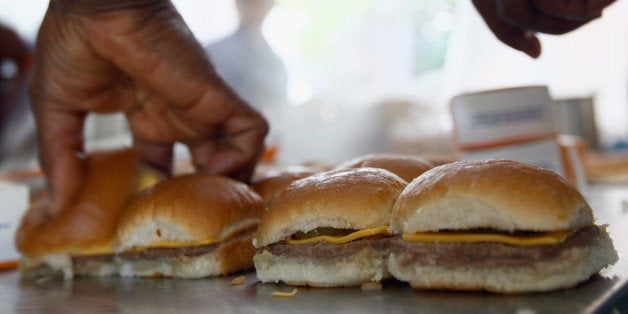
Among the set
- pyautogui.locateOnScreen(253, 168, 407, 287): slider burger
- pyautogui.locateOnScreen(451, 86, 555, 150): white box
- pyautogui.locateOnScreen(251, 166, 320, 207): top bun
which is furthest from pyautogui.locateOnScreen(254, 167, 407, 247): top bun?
pyautogui.locateOnScreen(451, 86, 555, 150): white box

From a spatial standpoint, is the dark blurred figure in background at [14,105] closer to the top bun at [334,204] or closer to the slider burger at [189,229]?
the slider burger at [189,229]

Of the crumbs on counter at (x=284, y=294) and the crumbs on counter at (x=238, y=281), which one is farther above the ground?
the crumbs on counter at (x=284, y=294)

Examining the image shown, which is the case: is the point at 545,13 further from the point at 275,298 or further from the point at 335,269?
the point at 275,298

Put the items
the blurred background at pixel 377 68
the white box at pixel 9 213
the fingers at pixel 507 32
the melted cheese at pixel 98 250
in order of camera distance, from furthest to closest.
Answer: the blurred background at pixel 377 68 → the white box at pixel 9 213 → the melted cheese at pixel 98 250 → the fingers at pixel 507 32

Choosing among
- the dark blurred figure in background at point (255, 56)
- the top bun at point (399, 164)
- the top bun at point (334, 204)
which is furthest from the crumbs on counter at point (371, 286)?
the dark blurred figure in background at point (255, 56)

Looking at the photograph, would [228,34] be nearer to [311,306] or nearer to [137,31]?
[137,31]

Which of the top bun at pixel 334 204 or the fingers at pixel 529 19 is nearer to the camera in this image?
the top bun at pixel 334 204

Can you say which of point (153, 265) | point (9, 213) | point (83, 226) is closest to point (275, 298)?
point (153, 265)
